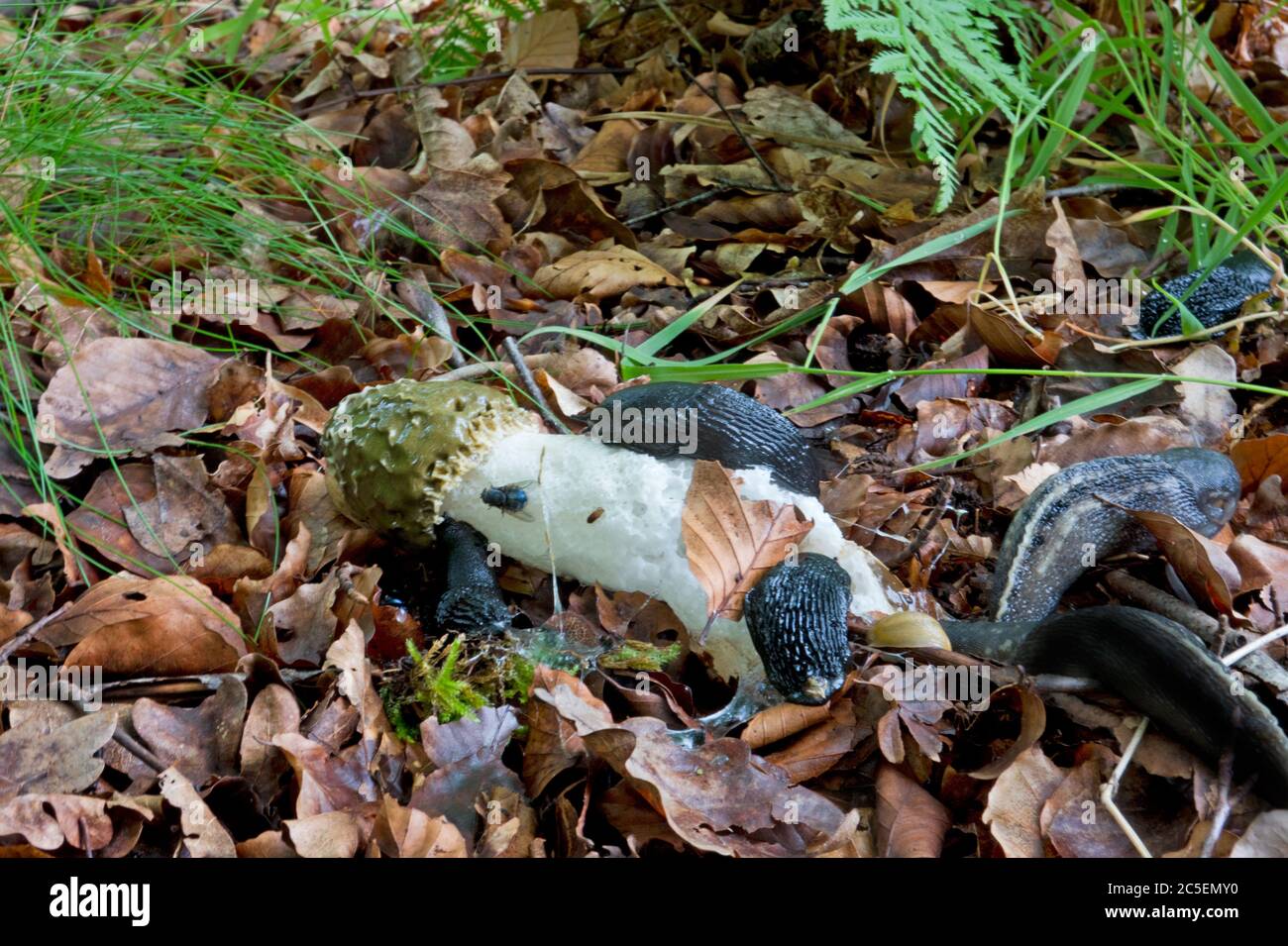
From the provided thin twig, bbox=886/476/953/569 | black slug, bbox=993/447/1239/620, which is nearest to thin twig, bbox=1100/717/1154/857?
black slug, bbox=993/447/1239/620

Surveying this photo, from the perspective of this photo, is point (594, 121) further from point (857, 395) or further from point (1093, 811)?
point (1093, 811)

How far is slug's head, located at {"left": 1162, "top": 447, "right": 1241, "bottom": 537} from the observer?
2.96 metres

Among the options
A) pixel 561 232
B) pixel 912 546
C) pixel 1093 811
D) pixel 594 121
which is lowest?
pixel 1093 811

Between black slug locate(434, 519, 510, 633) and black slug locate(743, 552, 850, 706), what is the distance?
675mm

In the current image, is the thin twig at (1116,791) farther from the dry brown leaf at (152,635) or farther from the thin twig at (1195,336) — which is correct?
the dry brown leaf at (152,635)

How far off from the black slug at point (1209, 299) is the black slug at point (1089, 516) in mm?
1154

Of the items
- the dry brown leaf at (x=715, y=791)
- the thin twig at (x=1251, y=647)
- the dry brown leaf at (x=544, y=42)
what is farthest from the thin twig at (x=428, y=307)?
the thin twig at (x=1251, y=647)

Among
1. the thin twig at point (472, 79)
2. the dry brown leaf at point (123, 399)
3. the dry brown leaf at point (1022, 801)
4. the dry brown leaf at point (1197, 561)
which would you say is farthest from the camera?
the thin twig at point (472, 79)

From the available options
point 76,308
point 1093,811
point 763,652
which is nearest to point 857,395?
point 763,652

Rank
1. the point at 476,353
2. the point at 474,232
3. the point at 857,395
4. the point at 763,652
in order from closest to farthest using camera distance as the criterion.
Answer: the point at 763,652 < the point at 857,395 < the point at 476,353 < the point at 474,232

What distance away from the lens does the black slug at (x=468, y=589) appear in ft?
9.14

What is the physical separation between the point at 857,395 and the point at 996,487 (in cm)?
65

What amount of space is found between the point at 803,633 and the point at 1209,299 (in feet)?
8.20

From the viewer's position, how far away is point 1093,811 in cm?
233
